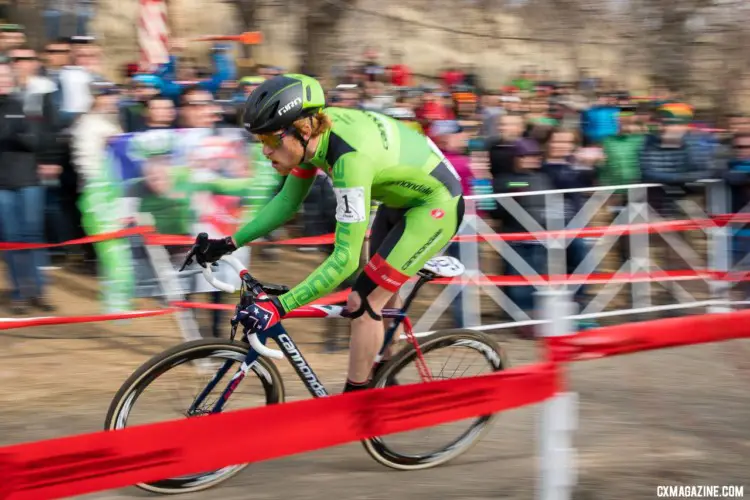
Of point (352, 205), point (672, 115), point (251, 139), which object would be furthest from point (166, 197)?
point (672, 115)

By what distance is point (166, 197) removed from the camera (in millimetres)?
7238

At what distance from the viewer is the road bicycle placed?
421 cm

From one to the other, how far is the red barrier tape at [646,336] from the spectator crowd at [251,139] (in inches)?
143

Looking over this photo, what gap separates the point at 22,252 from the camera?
7.70m

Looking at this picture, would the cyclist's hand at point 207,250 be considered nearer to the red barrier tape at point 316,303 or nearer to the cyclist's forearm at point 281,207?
the cyclist's forearm at point 281,207

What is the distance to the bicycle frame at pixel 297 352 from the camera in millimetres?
4365

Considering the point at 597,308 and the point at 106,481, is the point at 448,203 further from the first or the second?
the point at 597,308

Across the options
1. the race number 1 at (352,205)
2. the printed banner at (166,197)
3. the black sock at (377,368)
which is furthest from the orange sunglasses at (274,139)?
the printed banner at (166,197)

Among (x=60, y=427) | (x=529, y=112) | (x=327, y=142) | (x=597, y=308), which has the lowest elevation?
(x=597, y=308)

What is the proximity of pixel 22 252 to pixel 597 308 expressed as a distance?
479cm

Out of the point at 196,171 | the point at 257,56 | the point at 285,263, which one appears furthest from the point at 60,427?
the point at 257,56

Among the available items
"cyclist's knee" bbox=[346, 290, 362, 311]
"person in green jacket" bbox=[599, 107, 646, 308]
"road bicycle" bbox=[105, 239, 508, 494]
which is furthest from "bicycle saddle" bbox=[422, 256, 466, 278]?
"person in green jacket" bbox=[599, 107, 646, 308]

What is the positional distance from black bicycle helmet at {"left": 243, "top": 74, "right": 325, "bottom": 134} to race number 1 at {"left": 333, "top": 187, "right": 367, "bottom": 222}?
0.40 metres

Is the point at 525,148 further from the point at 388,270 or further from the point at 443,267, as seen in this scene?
the point at 388,270
